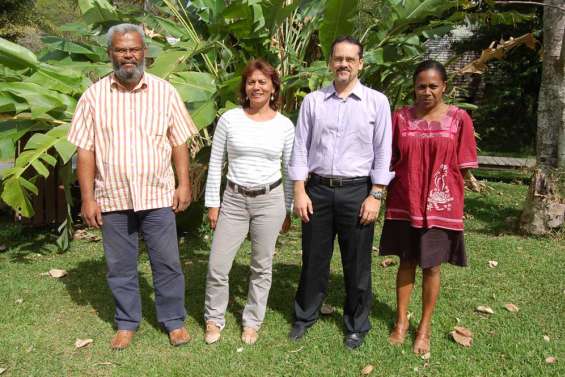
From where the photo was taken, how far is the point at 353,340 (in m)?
3.44

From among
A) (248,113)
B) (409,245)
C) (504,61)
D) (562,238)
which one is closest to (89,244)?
(248,113)

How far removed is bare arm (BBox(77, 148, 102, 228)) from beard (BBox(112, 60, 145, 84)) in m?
0.47

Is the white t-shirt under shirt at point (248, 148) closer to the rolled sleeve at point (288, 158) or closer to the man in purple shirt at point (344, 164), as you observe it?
the rolled sleeve at point (288, 158)

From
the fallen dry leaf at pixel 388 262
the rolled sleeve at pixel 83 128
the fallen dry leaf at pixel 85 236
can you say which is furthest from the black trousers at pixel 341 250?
the fallen dry leaf at pixel 85 236

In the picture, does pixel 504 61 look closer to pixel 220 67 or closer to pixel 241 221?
pixel 220 67

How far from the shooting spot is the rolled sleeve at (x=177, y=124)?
3.31 meters

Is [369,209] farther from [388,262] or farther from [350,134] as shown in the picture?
[388,262]

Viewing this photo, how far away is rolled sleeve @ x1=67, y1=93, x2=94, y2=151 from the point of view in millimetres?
3182

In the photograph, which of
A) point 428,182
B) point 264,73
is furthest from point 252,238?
point 428,182

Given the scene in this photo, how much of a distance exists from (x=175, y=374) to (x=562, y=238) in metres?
4.58

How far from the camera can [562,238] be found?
234 inches

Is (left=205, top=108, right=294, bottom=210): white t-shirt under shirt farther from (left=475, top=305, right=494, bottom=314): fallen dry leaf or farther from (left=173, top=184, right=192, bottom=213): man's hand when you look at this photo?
(left=475, top=305, right=494, bottom=314): fallen dry leaf

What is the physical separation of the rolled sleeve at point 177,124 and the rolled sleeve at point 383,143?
111 centimetres

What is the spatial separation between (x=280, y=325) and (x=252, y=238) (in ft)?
2.40
